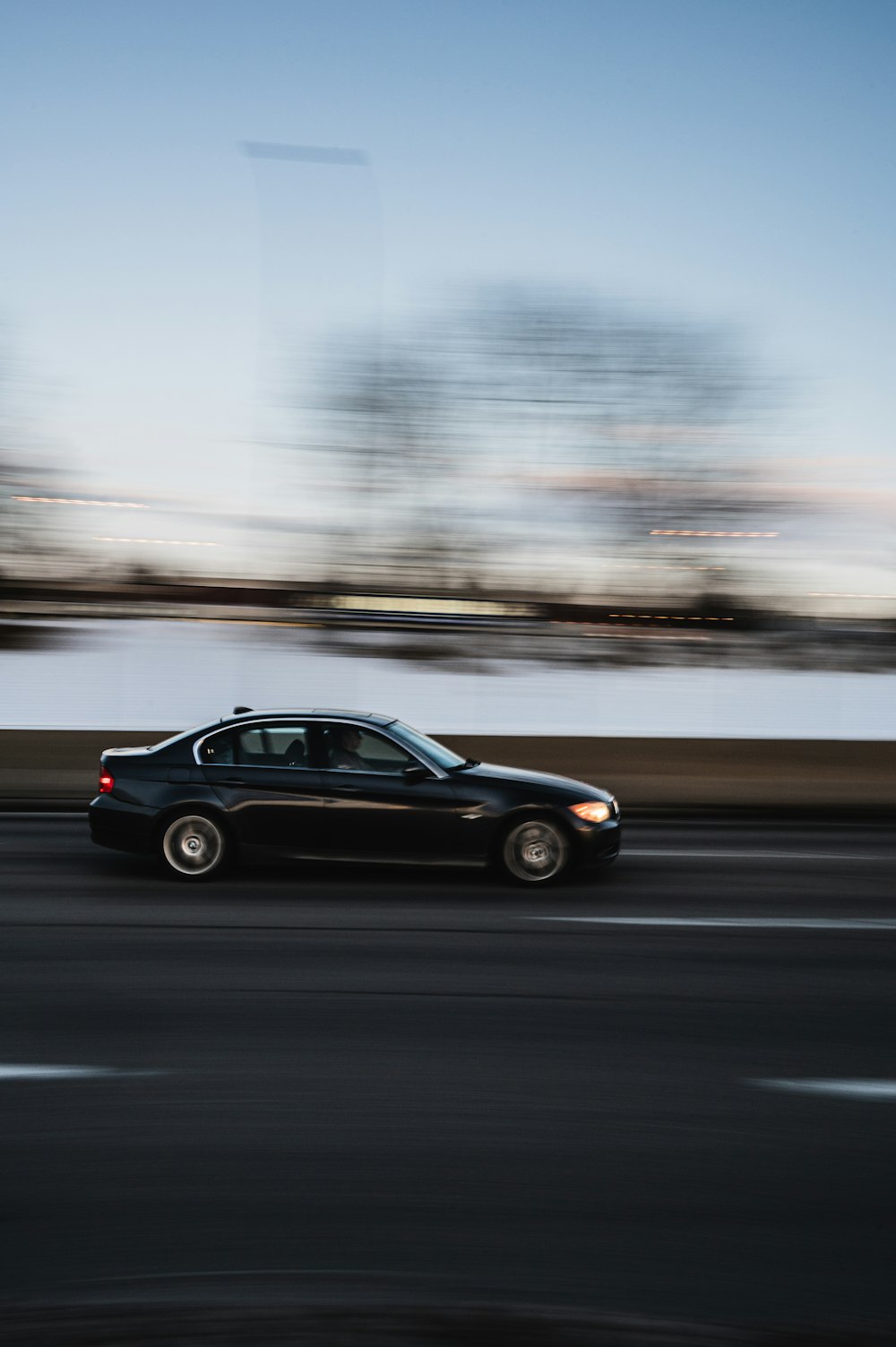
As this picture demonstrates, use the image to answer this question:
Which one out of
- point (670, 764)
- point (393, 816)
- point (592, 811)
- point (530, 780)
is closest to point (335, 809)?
point (393, 816)

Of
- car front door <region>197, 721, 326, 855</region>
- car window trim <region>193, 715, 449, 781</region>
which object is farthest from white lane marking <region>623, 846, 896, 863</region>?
car front door <region>197, 721, 326, 855</region>

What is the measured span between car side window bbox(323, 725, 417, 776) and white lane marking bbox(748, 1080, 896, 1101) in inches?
188

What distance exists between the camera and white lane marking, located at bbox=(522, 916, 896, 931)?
26.8 feet

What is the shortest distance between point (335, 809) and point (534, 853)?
1641mm

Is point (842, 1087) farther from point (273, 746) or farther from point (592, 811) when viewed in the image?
point (273, 746)

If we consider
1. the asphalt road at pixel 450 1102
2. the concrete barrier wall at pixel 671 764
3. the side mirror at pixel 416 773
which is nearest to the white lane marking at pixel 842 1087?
the asphalt road at pixel 450 1102

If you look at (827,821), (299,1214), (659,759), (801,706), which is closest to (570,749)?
(659,759)

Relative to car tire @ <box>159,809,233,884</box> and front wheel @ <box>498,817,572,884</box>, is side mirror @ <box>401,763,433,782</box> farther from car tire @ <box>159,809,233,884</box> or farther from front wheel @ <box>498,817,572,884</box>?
car tire @ <box>159,809,233,884</box>

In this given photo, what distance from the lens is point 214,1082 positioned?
16.3ft

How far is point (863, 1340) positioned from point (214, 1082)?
284cm

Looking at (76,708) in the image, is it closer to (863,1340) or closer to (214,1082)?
(214,1082)

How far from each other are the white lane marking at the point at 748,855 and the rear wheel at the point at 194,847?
13.5 ft

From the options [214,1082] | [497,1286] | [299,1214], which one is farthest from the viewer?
[214,1082]

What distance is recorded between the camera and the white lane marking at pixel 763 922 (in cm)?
818
